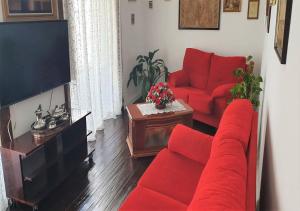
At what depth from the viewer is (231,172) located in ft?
4.17

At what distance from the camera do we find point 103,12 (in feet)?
12.6

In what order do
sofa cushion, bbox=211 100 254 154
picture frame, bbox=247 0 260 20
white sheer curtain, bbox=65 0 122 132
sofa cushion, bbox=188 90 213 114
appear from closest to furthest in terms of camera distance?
1. sofa cushion, bbox=211 100 254 154
2. white sheer curtain, bbox=65 0 122 132
3. sofa cushion, bbox=188 90 213 114
4. picture frame, bbox=247 0 260 20

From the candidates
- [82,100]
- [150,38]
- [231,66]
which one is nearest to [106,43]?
[82,100]

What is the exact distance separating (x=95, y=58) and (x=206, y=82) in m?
1.69

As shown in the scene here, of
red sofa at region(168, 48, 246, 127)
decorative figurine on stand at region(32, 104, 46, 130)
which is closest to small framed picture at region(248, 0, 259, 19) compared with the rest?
red sofa at region(168, 48, 246, 127)

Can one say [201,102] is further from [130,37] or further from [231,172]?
[231,172]

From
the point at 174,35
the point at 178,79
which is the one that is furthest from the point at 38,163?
the point at 174,35

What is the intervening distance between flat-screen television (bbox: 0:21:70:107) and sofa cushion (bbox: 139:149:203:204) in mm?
1279

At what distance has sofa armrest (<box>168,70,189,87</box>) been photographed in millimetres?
4414

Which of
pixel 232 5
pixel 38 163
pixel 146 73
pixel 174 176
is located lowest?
pixel 38 163

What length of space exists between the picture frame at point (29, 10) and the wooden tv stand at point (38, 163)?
1013mm

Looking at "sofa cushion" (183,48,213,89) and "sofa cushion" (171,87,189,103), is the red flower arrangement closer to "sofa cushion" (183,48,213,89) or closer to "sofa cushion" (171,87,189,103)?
"sofa cushion" (171,87,189,103)

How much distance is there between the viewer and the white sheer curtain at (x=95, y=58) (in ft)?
10.8

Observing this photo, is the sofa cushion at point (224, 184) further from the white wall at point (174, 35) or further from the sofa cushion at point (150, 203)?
the white wall at point (174, 35)
